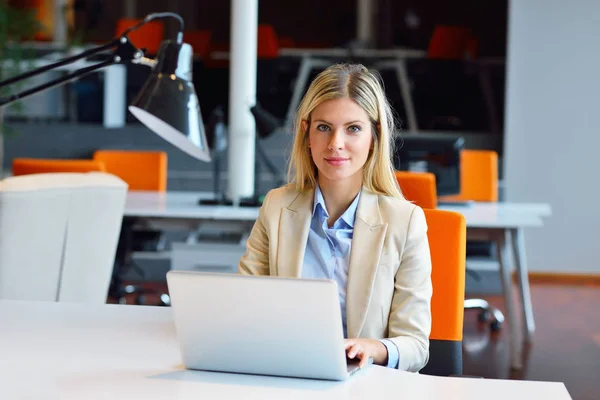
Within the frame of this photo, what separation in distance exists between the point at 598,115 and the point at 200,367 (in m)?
6.39

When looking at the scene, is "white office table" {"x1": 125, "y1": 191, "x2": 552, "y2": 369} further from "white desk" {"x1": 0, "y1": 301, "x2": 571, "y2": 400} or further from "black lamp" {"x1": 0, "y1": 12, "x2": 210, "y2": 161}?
"white desk" {"x1": 0, "y1": 301, "x2": 571, "y2": 400}

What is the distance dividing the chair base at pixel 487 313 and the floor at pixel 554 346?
48mm

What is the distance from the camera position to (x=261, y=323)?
1624 mm

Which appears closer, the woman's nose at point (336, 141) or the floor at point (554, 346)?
the woman's nose at point (336, 141)

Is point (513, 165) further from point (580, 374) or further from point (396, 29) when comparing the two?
point (580, 374)

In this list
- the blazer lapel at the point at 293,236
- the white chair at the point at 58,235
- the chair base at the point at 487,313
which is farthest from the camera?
the chair base at the point at 487,313

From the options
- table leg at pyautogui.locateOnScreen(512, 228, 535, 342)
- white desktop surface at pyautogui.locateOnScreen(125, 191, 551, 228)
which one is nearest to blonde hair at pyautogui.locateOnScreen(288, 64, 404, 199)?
white desktop surface at pyautogui.locateOnScreen(125, 191, 551, 228)

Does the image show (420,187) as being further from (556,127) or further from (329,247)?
(556,127)

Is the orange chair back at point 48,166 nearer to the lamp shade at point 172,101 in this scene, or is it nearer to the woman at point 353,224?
the lamp shade at point 172,101

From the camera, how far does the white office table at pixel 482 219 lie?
471cm

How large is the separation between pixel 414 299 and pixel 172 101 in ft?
3.43

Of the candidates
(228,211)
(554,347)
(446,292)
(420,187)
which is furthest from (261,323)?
(554,347)

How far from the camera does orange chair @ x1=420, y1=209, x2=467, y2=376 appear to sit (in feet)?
7.54

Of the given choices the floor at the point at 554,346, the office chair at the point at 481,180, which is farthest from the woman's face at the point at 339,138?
the office chair at the point at 481,180
